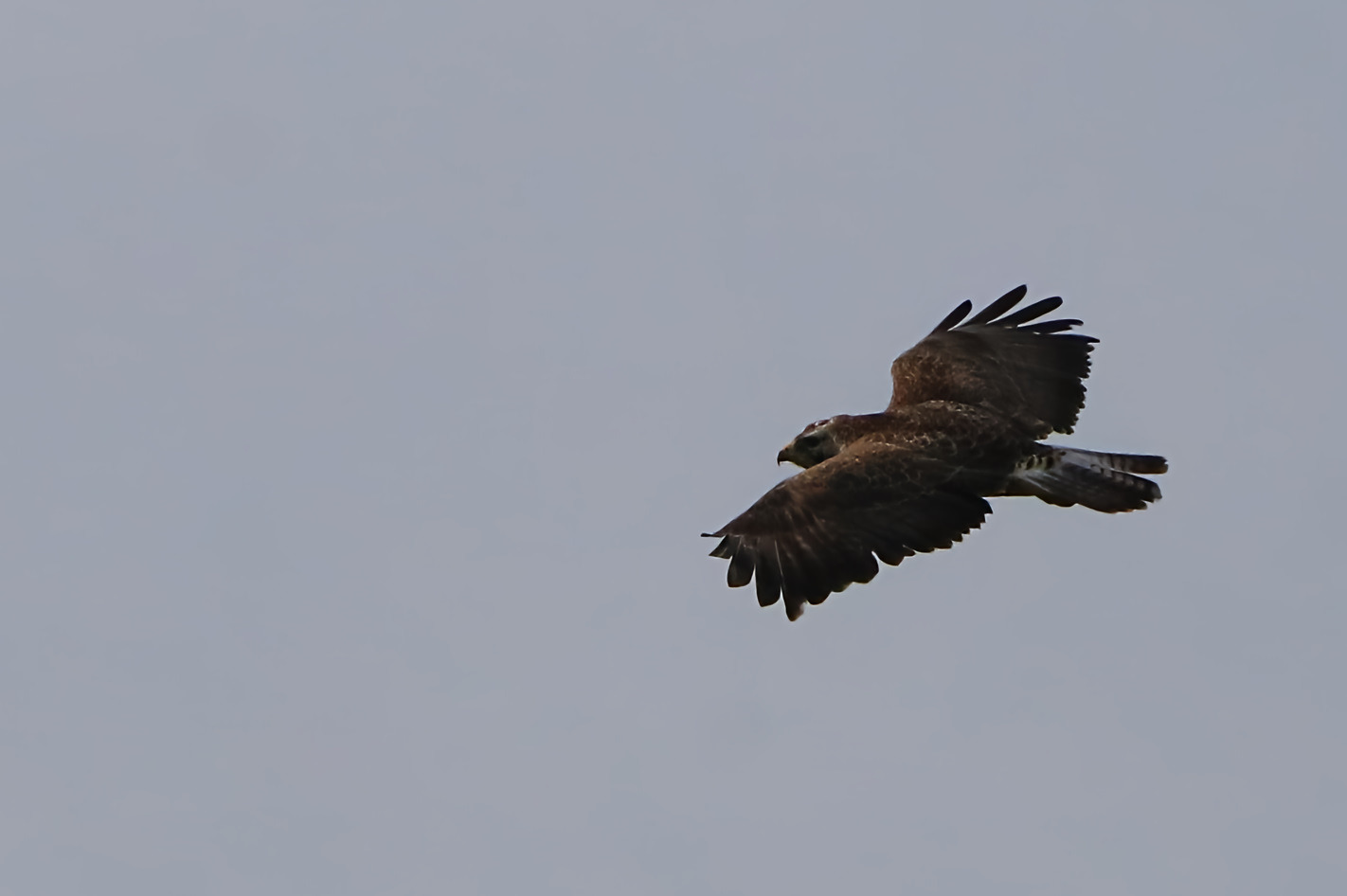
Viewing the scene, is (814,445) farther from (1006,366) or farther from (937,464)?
(1006,366)

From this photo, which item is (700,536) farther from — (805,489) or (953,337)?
(953,337)

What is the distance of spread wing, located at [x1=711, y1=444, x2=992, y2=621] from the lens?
1678cm

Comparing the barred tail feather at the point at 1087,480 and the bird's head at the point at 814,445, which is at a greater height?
the bird's head at the point at 814,445

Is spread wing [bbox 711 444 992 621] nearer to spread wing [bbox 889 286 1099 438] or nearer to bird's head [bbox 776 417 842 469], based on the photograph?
bird's head [bbox 776 417 842 469]

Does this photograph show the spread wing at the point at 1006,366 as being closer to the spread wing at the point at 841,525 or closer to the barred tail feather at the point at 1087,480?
the barred tail feather at the point at 1087,480

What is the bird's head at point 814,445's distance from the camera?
61.9 feet

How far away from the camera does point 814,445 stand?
62.4 feet

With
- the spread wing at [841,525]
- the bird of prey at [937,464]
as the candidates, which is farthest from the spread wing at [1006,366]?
the spread wing at [841,525]

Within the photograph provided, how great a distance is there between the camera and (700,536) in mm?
16781

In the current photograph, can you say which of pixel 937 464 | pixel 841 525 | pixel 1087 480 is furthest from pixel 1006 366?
pixel 841 525

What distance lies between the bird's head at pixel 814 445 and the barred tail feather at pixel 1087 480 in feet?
6.01

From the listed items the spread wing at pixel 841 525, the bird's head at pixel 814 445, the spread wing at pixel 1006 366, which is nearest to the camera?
the spread wing at pixel 841 525

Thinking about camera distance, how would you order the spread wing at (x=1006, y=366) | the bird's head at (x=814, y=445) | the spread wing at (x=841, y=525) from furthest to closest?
1. the spread wing at (x=1006, y=366)
2. the bird's head at (x=814, y=445)
3. the spread wing at (x=841, y=525)

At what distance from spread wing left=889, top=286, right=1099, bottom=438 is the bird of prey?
0.01 m
